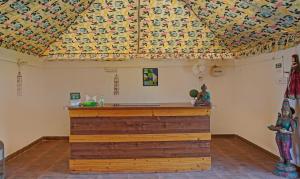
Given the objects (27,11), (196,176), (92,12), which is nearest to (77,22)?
(92,12)

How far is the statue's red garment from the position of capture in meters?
4.21

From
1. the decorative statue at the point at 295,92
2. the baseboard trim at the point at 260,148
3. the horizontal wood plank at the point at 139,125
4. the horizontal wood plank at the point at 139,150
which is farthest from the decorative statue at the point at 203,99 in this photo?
the baseboard trim at the point at 260,148

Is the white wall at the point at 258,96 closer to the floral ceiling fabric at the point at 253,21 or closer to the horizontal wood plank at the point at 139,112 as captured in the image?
the floral ceiling fabric at the point at 253,21

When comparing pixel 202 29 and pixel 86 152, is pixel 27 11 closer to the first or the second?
pixel 86 152

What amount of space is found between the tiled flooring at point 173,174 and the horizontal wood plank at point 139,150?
276mm

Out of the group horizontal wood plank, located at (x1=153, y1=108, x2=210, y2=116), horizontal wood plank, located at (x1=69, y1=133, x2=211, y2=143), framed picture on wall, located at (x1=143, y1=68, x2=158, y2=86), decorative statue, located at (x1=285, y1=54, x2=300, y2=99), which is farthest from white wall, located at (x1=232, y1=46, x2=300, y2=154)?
framed picture on wall, located at (x1=143, y1=68, x2=158, y2=86)

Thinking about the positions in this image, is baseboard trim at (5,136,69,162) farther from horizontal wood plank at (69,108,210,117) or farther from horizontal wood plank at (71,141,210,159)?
horizontal wood plank at (69,108,210,117)

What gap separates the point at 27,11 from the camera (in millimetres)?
4031

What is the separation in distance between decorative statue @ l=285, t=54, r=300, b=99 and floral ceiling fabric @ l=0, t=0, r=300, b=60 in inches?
12.1

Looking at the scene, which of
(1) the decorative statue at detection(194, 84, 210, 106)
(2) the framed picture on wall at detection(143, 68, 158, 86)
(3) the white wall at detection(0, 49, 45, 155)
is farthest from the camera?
(2) the framed picture on wall at detection(143, 68, 158, 86)

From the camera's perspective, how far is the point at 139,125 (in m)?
4.58

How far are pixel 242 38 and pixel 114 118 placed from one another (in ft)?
8.48

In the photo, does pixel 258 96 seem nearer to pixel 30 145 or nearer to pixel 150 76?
pixel 150 76

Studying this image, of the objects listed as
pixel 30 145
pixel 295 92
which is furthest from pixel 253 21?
pixel 30 145
